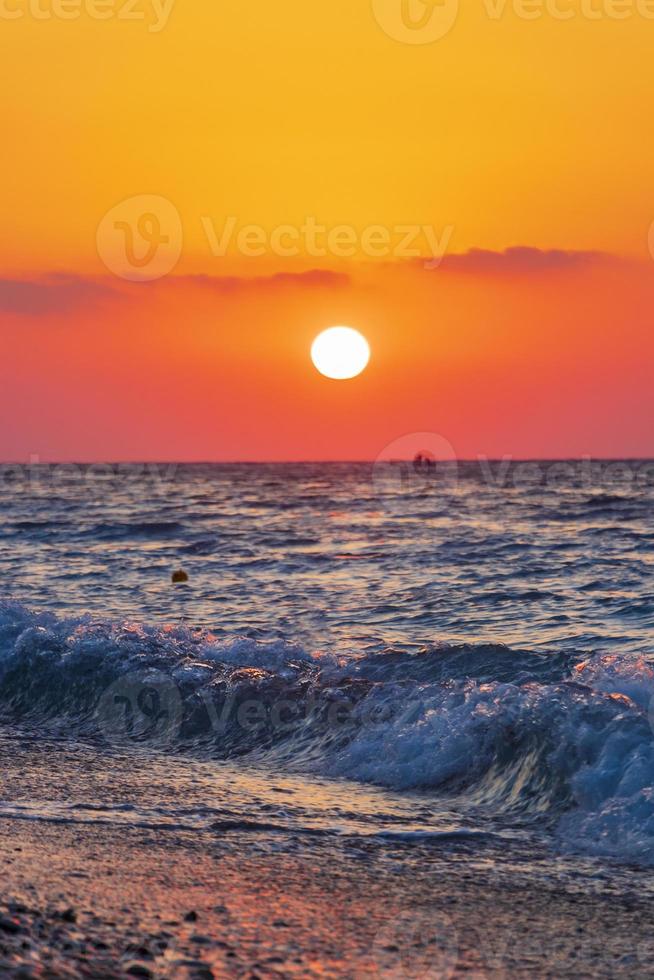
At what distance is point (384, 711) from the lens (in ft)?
39.1

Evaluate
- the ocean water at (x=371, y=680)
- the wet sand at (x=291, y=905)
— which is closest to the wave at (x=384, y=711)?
the ocean water at (x=371, y=680)

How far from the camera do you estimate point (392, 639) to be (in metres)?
17.2

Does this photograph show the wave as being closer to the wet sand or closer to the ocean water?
the ocean water

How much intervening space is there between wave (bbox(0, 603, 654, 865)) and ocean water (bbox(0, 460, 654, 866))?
0.03 metres

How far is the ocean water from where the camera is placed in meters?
9.10

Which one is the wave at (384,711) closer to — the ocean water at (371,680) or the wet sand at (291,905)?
the ocean water at (371,680)

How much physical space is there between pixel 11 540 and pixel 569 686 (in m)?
30.0

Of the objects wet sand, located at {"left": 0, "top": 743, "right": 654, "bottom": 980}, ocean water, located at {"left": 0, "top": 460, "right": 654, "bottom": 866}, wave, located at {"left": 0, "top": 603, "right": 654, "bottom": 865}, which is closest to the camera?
wet sand, located at {"left": 0, "top": 743, "right": 654, "bottom": 980}

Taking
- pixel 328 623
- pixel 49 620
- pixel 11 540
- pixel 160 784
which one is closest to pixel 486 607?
pixel 328 623

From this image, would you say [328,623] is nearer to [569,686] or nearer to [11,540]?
[569,686]

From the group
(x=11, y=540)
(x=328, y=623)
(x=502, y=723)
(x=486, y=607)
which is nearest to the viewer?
(x=502, y=723)

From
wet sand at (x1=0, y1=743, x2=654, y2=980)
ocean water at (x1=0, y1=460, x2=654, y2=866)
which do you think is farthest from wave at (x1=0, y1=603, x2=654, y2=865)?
wet sand at (x1=0, y1=743, x2=654, y2=980)

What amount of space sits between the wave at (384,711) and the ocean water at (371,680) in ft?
0.09

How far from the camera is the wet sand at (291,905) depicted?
570 centimetres
